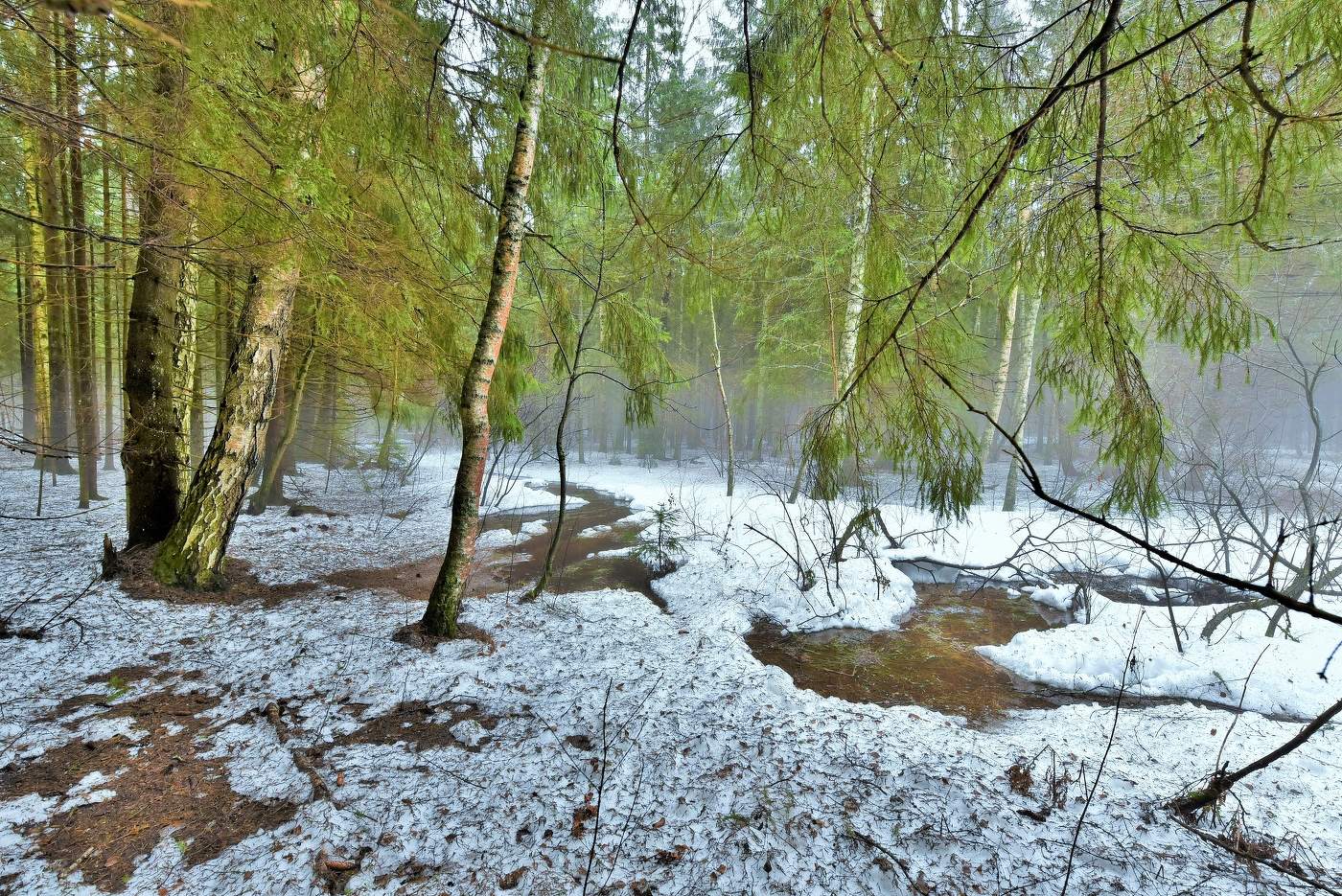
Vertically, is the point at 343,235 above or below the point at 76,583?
above

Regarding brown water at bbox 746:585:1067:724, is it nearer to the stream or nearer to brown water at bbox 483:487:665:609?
the stream

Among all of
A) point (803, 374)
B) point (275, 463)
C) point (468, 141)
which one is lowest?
point (275, 463)

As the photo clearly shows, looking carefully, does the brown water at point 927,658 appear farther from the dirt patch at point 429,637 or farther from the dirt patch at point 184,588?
the dirt patch at point 184,588

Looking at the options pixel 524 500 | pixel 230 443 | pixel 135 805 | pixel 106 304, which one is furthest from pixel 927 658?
pixel 106 304

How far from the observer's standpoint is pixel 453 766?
293 centimetres

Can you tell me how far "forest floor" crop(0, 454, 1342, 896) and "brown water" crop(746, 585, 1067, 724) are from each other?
0.95 feet

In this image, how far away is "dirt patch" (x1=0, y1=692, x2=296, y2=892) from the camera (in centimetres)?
227

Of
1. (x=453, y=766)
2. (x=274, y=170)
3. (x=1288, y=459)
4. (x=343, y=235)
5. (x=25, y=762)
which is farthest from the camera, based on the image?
(x=1288, y=459)

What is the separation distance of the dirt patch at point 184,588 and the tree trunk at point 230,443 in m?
0.10

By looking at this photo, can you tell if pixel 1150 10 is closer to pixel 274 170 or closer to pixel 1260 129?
pixel 1260 129

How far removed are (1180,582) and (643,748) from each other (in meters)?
7.27

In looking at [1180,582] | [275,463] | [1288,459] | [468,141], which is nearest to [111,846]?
[468,141]

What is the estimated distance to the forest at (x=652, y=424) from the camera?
231cm

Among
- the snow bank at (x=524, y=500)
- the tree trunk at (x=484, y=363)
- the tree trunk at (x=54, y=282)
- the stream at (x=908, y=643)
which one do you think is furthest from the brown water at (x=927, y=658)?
the snow bank at (x=524, y=500)
